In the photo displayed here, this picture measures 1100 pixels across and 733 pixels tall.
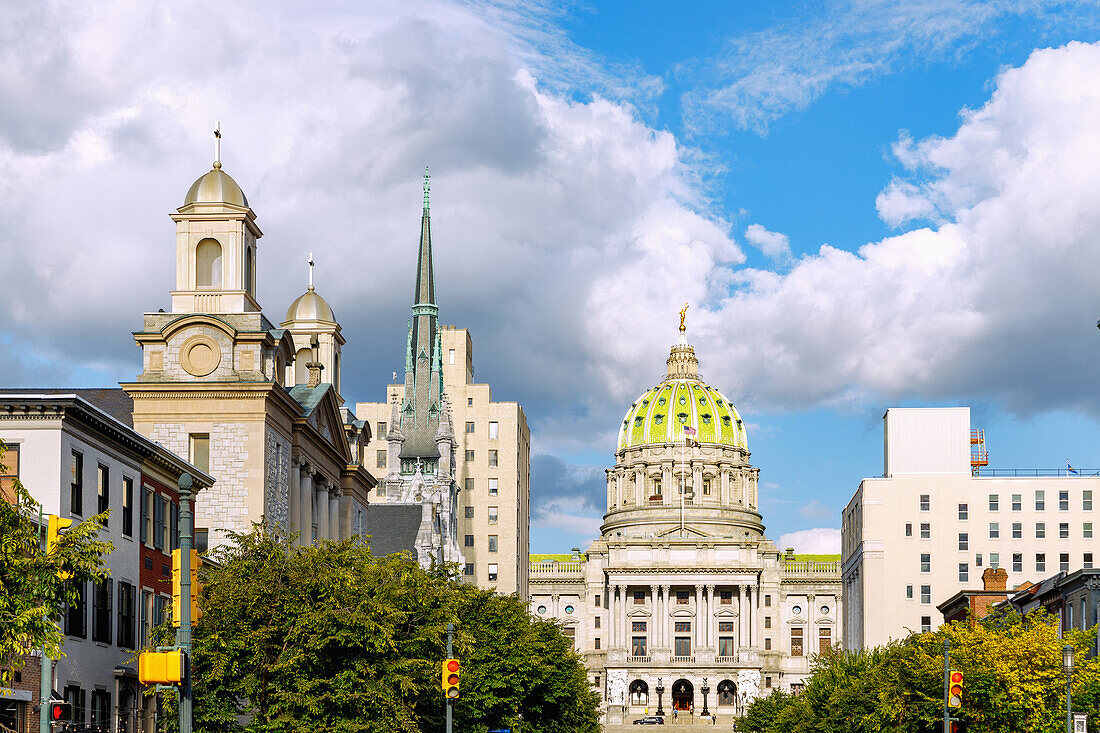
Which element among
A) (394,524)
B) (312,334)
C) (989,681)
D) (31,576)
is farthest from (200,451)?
(394,524)

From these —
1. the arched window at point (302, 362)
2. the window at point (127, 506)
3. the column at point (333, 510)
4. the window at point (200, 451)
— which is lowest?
the window at point (127, 506)

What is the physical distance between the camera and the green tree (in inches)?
1232

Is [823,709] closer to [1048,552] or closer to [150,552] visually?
[150,552]

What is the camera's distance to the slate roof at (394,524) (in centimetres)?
13788

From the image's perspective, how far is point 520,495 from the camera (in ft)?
644

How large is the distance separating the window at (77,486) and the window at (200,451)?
2112 cm

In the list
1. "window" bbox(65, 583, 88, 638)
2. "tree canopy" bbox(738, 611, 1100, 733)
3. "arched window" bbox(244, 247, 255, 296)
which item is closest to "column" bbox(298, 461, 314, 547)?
"arched window" bbox(244, 247, 255, 296)

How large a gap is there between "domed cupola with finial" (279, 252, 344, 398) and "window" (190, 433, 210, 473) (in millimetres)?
20840

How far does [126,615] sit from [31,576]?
2381cm

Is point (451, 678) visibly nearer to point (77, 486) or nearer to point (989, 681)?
point (77, 486)

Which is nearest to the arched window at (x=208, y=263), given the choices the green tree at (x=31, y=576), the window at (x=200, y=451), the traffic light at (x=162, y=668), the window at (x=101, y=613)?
the window at (x=200, y=451)

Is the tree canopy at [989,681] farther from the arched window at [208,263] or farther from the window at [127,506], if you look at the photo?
the arched window at [208,263]

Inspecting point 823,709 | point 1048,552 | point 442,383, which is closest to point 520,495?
point 442,383

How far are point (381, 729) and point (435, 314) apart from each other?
14631 centimetres
